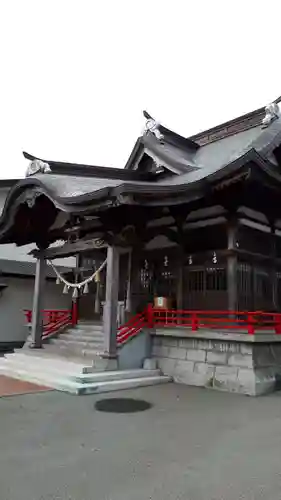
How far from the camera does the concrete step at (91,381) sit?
7695mm

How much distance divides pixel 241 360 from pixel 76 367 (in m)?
3.55

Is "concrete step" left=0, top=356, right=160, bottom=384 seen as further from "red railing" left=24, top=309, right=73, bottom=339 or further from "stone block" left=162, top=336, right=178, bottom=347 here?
"red railing" left=24, top=309, right=73, bottom=339

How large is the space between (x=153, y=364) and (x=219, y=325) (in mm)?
1858

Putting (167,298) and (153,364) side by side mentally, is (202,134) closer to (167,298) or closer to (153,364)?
(167,298)

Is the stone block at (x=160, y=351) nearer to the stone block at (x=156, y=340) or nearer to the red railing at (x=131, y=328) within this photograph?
the stone block at (x=156, y=340)

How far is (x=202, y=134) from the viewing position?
1670 cm

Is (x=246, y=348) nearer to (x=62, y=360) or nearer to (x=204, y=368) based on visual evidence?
(x=204, y=368)

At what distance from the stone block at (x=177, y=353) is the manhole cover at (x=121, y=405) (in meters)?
2.41

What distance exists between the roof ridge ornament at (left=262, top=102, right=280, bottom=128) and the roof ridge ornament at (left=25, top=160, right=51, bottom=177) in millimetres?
6983

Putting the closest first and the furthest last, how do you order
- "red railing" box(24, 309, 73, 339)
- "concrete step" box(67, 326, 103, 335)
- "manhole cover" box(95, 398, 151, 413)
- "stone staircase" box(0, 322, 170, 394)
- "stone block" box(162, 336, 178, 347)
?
"manhole cover" box(95, 398, 151, 413)
"stone staircase" box(0, 322, 170, 394)
"stone block" box(162, 336, 178, 347)
"concrete step" box(67, 326, 103, 335)
"red railing" box(24, 309, 73, 339)

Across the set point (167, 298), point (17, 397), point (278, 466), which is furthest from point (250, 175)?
point (17, 397)

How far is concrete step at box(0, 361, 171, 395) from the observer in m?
7.70

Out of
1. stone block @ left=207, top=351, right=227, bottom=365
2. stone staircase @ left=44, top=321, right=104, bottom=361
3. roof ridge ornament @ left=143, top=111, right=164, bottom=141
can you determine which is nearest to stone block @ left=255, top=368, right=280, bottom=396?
stone block @ left=207, top=351, right=227, bottom=365

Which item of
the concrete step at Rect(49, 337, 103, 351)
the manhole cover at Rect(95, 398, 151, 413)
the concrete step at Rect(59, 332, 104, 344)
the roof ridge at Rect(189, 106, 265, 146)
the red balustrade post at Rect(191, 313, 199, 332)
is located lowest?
the manhole cover at Rect(95, 398, 151, 413)
